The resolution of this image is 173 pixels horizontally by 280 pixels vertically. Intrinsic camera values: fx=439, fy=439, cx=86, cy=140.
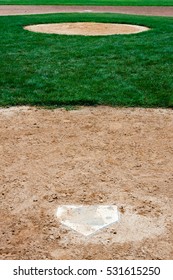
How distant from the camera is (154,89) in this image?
8219mm

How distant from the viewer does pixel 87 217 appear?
4.20 metres

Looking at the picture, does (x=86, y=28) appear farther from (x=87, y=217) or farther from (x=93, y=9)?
(x=87, y=217)

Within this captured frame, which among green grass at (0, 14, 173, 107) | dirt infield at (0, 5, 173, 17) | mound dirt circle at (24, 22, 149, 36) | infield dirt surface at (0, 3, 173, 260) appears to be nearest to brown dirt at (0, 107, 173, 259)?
infield dirt surface at (0, 3, 173, 260)

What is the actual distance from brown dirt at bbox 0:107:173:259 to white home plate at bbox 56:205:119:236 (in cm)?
7

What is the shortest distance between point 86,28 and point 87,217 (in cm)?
1275

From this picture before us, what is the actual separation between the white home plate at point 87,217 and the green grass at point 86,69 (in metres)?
3.35

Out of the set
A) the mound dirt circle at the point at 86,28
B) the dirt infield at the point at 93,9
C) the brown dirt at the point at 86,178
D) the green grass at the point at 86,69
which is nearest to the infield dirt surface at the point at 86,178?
the brown dirt at the point at 86,178

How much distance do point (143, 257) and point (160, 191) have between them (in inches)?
46.3

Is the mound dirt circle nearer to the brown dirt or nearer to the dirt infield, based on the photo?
the dirt infield

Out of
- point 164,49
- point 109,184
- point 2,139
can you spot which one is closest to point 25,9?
point 164,49

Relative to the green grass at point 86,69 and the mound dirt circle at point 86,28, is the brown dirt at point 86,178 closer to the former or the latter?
the green grass at point 86,69

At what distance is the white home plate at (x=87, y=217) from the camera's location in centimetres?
406

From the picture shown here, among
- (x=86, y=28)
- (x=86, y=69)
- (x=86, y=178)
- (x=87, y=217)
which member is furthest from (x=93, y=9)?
(x=87, y=217)

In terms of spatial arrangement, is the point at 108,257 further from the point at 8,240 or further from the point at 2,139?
the point at 2,139
